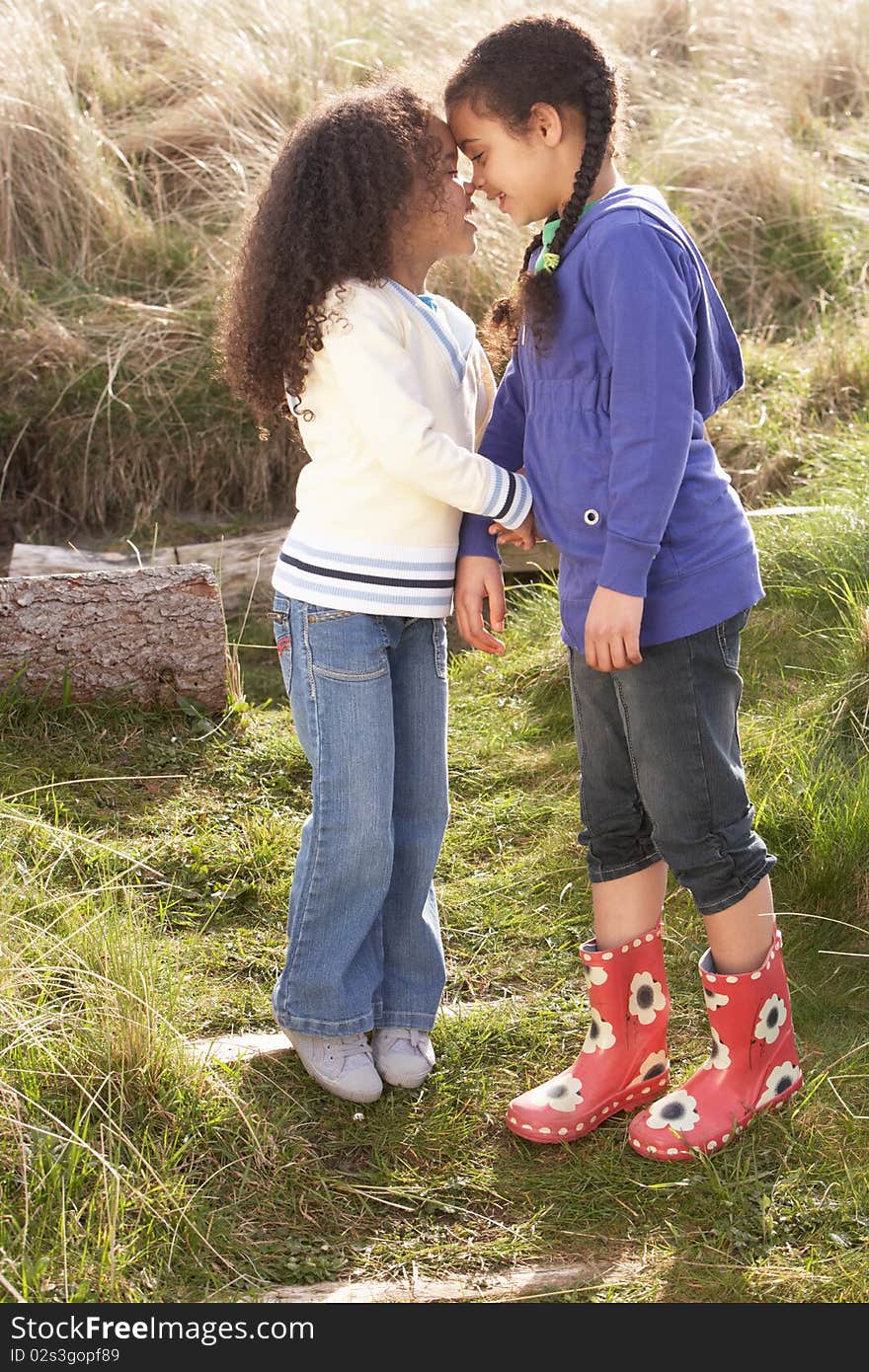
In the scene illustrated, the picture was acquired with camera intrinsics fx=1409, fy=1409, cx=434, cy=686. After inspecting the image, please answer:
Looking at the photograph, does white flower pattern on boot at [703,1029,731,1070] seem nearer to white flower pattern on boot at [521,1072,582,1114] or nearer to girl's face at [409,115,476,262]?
white flower pattern on boot at [521,1072,582,1114]

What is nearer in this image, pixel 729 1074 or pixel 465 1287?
pixel 465 1287

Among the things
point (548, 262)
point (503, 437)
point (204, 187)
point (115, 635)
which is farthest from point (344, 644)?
point (204, 187)

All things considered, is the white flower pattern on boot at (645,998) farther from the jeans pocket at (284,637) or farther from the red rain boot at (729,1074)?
the jeans pocket at (284,637)

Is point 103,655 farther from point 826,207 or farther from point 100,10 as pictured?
point 100,10

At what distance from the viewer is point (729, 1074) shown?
2504 millimetres

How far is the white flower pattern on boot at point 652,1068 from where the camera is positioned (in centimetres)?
263

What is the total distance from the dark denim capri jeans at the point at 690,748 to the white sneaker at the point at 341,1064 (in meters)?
0.69

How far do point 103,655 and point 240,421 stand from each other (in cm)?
196

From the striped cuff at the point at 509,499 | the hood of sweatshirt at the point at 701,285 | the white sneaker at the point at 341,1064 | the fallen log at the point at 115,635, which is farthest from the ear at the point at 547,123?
the fallen log at the point at 115,635

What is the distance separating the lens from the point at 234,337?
248cm

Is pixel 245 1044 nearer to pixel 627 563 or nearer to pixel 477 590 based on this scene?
pixel 477 590

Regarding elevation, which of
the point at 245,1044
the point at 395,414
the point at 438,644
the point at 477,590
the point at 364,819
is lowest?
the point at 245,1044

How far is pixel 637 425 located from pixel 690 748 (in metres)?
0.54

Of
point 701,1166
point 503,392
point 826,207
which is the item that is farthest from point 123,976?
point 826,207
